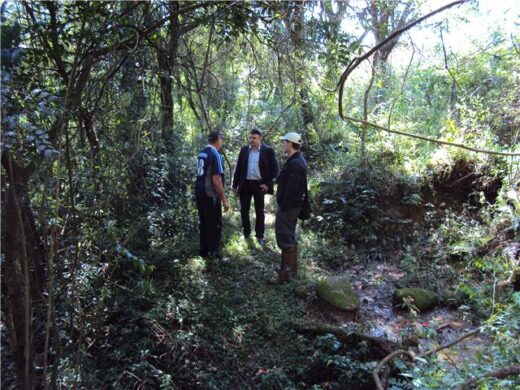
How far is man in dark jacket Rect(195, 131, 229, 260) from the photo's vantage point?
615cm

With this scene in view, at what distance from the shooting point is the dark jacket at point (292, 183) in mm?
5770

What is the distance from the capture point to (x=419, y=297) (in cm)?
609

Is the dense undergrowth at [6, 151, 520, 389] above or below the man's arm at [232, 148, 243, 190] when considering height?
below

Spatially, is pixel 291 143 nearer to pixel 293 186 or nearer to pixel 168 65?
pixel 293 186

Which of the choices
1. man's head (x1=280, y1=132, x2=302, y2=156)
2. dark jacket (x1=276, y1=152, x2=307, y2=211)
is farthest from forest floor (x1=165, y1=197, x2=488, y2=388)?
man's head (x1=280, y1=132, x2=302, y2=156)

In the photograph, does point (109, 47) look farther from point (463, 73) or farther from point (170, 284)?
point (463, 73)

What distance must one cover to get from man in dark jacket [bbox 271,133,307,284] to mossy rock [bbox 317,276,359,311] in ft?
2.00

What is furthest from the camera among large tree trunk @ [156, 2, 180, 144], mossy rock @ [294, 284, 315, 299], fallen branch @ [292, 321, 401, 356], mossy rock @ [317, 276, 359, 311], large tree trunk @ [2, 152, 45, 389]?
mossy rock @ [294, 284, 315, 299]

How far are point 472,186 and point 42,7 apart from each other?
795 cm

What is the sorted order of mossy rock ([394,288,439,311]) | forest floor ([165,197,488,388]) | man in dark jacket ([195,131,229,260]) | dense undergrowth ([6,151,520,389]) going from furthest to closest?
1. man in dark jacket ([195,131,229,260])
2. mossy rock ([394,288,439,311])
3. forest floor ([165,197,488,388])
4. dense undergrowth ([6,151,520,389])

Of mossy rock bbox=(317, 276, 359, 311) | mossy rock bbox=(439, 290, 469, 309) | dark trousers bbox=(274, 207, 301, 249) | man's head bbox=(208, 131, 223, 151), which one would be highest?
man's head bbox=(208, 131, 223, 151)

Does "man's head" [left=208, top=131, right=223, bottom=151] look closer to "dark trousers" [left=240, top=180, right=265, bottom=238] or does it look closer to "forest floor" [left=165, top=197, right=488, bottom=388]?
"dark trousers" [left=240, top=180, right=265, bottom=238]

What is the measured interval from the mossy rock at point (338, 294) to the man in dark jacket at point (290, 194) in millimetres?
611

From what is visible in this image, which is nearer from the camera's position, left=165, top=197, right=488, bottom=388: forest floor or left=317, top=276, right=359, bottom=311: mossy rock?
left=165, top=197, right=488, bottom=388: forest floor
